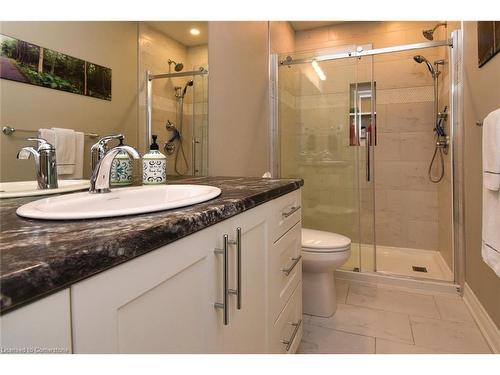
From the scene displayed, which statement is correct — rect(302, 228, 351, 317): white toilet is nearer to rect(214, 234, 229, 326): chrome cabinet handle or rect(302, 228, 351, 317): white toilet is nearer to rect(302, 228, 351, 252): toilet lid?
rect(302, 228, 351, 252): toilet lid

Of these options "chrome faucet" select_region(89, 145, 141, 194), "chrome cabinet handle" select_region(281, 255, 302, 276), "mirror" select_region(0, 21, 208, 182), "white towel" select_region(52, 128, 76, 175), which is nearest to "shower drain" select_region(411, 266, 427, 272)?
"chrome cabinet handle" select_region(281, 255, 302, 276)

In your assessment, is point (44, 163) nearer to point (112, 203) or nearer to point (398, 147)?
point (112, 203)

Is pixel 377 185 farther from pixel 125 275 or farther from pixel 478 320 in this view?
pixel 125 275

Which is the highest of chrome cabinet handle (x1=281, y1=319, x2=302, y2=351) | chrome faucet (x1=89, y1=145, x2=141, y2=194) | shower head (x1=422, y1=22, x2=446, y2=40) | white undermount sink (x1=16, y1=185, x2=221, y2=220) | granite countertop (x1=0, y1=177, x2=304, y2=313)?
shower head (x1=422, y1=22, x2=446, y2=40)

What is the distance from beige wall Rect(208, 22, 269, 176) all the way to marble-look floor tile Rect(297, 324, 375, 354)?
1.07m

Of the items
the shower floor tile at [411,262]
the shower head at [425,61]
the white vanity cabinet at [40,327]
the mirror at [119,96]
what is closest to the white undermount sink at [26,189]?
the mirror at [119,96]

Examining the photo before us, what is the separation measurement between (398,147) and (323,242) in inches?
66.7

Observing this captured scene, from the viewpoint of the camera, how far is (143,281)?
19.5 inches

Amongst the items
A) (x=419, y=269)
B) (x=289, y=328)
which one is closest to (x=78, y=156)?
(x=289, y=328)

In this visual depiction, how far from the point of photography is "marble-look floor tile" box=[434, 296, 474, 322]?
5.87ft

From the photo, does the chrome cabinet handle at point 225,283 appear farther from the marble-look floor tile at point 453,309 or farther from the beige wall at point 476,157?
the marble-look floor tile at point 453,309

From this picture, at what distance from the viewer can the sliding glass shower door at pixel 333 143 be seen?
103 inches
